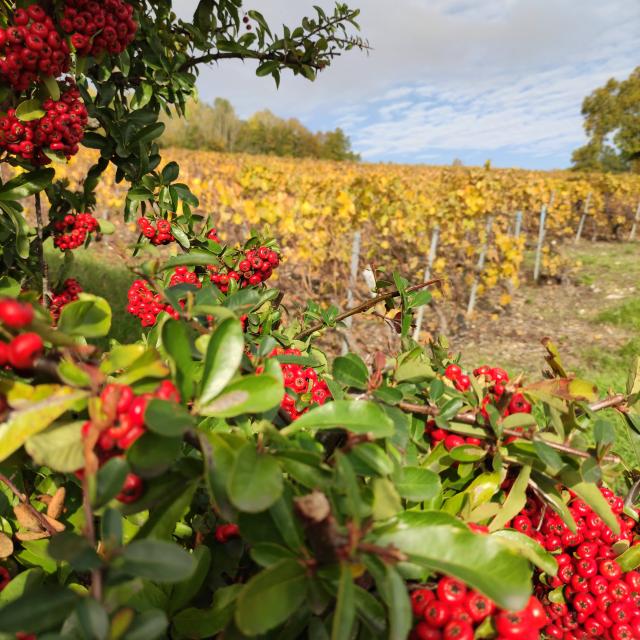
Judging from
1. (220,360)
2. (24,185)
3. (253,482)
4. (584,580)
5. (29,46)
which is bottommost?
(584,580)

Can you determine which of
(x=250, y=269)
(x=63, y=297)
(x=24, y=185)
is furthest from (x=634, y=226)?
(x=24, y=185)

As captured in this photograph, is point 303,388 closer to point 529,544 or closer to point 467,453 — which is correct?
point 467,453

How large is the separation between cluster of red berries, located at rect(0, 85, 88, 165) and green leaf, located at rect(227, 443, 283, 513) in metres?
1.61

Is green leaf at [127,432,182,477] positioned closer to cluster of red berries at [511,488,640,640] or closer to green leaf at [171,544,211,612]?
green leaf at [171,544,211,612]

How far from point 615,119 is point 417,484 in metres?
55.3

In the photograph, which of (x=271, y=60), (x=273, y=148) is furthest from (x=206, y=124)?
Answer: (x=271, y=60)

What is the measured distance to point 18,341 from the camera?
619mm

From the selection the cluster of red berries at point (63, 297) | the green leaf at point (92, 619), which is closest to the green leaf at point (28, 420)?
the green leaf at point (92, 619)

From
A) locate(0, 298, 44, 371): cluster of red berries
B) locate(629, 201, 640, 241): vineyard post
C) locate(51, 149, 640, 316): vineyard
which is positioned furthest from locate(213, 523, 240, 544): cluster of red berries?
locate(629, 201, 640, 241): vineyard post

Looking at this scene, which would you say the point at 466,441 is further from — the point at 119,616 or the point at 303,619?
the point at 119,616

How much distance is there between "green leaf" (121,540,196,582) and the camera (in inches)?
22.2

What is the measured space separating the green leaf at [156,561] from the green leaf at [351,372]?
1.67ft

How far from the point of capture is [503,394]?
1.07 metres

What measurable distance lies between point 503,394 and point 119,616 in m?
0.84
